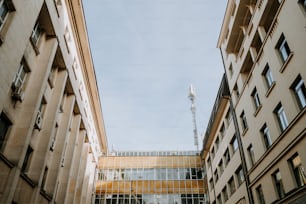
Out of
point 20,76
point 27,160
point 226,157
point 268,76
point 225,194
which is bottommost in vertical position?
point 27,160

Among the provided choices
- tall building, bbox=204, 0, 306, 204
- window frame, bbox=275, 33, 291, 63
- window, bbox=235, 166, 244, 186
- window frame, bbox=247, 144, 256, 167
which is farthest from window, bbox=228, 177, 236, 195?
window frame, bbox=275, 33, 291, 63

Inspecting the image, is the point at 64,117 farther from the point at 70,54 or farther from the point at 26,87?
the point at 26,87

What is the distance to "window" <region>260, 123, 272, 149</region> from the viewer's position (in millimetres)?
18203

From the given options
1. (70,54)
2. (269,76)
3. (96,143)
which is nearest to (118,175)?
(96,143)

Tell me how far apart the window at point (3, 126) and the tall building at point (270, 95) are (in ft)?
50.0

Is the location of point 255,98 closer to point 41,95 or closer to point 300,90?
point 300,90

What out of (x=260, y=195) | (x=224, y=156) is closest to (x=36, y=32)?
(x=260, y=195)

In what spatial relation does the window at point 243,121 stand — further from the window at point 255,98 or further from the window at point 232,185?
the window at point 232,185

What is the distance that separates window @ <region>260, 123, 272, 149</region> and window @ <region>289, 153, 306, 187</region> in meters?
3.30

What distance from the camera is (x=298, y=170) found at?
14211 mm

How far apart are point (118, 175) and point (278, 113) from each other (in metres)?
28.7

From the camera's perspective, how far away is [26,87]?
1756cm

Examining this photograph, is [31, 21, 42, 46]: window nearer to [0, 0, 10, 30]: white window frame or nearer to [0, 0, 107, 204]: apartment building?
[0, 0, 107, 204]: apartment building

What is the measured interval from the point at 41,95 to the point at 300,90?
1517 cm
